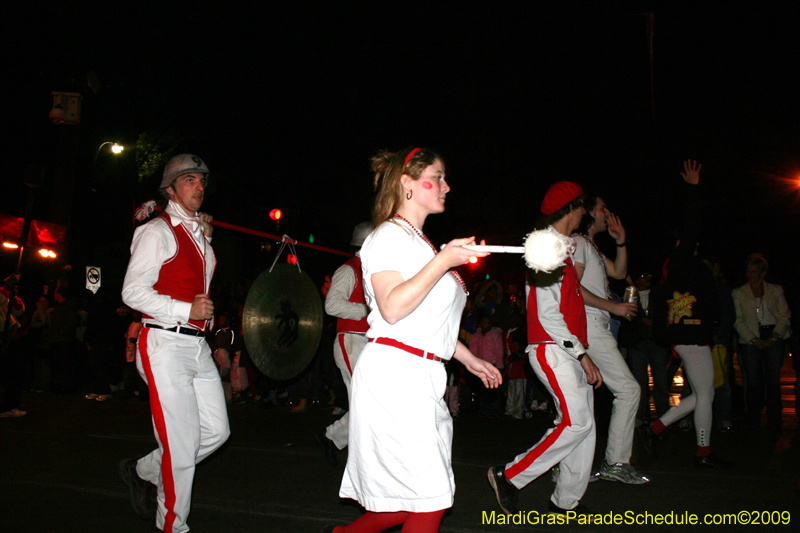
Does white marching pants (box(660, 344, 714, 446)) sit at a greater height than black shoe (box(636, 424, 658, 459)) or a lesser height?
greater

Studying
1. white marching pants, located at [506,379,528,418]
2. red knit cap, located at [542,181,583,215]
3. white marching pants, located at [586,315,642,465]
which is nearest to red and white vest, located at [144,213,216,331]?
red knit cap, located at [542,181,583,215]

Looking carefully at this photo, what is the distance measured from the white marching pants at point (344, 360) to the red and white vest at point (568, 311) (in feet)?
5.56

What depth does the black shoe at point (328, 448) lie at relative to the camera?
5.44m

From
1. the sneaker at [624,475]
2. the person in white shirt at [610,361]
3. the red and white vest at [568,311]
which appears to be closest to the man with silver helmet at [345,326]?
the red and white vest at [568,311]

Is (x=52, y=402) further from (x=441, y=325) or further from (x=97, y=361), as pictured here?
(x=441, y=325)

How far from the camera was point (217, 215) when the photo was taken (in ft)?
97.8

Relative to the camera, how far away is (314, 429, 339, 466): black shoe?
5438 mm

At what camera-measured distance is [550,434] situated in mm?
4008

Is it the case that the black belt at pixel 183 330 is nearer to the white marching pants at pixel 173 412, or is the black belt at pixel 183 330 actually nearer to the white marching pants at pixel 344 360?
the white marching pants at pixel 173 412

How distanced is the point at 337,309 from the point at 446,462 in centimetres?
300

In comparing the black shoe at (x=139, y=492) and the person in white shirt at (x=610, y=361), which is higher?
the person in white shirt at (x=610, y=361)

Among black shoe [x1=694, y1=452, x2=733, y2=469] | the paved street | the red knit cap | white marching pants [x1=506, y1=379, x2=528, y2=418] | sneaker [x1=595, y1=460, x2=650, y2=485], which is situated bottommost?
the paved street

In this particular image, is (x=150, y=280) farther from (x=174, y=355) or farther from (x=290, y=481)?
(x=290, y=481)

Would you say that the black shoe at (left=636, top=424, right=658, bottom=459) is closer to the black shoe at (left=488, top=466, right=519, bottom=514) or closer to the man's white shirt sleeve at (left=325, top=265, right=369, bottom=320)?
the black shoe at (left=488, top=466, right=519, bottom=514)
